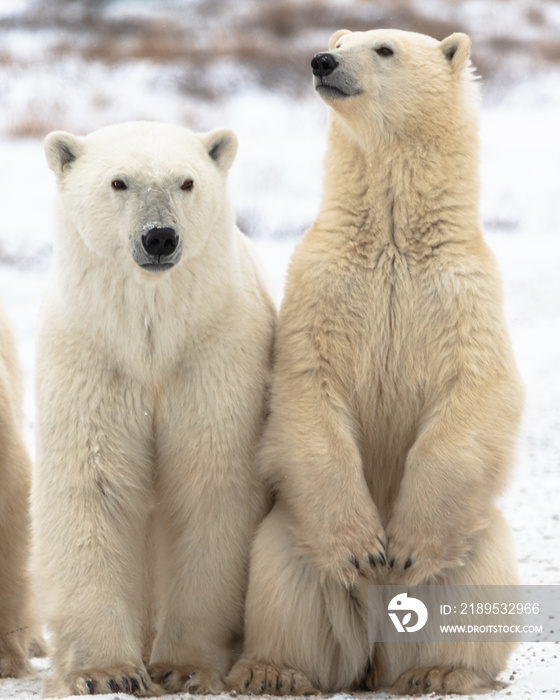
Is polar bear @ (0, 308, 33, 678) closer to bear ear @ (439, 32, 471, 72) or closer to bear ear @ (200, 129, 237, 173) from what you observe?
bear ear @ (200, 129, 237, 173)

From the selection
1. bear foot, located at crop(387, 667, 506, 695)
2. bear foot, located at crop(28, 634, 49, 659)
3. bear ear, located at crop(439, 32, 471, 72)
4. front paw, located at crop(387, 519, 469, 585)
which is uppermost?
bear ear, located at crop(439, 32, 471, 72)

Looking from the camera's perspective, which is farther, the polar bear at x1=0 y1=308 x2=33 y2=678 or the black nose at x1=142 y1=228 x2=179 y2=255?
the polar bear at x1=0 y1=308 x2=33 y2=678

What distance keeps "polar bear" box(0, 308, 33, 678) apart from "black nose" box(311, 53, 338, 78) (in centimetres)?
172

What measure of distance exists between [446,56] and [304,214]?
431 inches

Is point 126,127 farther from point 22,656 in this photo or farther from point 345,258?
point 22,656

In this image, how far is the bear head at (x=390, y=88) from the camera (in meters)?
3.80

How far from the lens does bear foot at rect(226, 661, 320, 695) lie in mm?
3564

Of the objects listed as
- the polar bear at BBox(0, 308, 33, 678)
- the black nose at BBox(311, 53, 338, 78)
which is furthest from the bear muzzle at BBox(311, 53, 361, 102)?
the polar bear at BBox(0, 308, 33, 678)

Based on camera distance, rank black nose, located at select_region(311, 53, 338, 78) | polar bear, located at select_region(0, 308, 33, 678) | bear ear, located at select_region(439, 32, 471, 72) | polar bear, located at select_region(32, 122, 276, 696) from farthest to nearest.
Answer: polar bear, located at select_region(0, 308, 33, 678) < bear ear, located at select_region(439, 32, 471, 72) < black nose, located at select_region(311, 53, 338, 78) < polar bear, located at select_region(32, 122, 276, 696)

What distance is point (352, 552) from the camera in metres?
3.62

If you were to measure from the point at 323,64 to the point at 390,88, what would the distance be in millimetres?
255

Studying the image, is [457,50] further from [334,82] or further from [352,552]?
[352,552]

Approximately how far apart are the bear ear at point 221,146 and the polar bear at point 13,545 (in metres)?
1.26

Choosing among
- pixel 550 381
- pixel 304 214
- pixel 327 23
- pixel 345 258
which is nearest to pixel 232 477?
pixel 345 258
